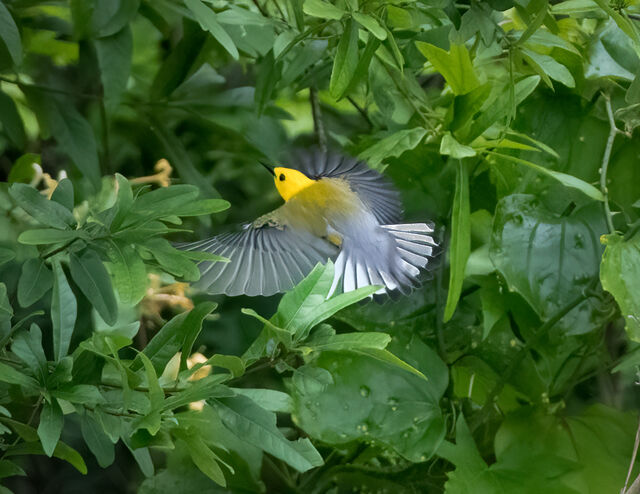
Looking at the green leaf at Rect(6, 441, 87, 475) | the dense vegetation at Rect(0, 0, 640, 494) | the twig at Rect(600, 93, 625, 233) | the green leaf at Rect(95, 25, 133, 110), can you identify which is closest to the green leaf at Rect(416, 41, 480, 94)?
the dense vegetation at Rect(0, 0, 640, 494)

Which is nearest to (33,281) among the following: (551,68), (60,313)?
(60,313)

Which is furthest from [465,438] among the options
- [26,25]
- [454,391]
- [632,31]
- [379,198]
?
[26,25]

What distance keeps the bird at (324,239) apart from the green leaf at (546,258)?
0.06m

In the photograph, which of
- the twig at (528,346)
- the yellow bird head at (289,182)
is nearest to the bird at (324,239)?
the yellow bird head at (289,182)

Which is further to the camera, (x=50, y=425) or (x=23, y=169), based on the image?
(x=23, y=169)

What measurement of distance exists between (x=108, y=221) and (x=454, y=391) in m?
0.35

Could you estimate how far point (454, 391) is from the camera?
0.64 meters

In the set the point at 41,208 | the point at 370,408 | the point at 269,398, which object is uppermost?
the point at 41,208

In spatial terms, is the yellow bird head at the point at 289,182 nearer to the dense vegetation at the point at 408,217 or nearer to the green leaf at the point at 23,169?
the dense vegetation at the point at 408,217

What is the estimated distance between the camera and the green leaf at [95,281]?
0.39 m

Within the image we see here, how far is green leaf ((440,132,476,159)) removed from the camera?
19.0 inches

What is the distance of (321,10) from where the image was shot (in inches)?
16.1

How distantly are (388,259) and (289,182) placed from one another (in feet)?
0.26

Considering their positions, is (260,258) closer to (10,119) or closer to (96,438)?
(96,438)
